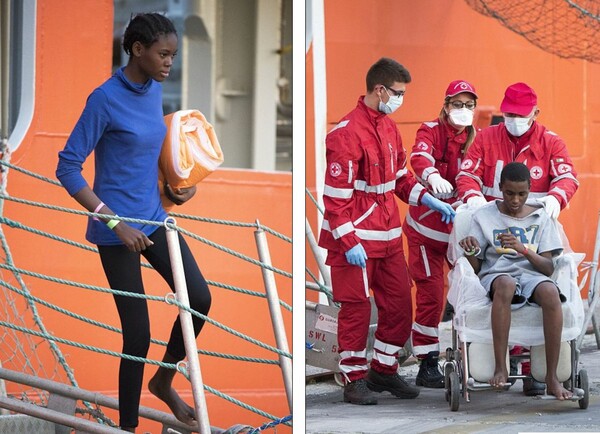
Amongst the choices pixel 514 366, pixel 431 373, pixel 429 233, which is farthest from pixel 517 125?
pixel 431 373

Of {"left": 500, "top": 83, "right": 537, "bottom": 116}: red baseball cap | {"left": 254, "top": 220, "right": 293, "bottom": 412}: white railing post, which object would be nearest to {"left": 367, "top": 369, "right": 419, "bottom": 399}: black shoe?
{"left": 254, "top": 220, "right": 293, "bottom": 412}: white railing post

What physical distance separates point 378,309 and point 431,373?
1.08 feet

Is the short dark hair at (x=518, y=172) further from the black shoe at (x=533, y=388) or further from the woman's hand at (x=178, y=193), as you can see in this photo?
the woman's hand at (x=178, y=193)

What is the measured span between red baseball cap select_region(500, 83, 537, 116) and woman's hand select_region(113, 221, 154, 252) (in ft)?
4.40

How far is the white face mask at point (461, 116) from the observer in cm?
441

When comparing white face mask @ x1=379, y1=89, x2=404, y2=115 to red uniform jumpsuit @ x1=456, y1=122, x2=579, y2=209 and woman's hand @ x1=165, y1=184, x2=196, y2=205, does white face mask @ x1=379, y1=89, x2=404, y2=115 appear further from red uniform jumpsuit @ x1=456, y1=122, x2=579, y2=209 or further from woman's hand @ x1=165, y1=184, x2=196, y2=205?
woman's hand @ x1=165, y1=184, x2=196, y2=205

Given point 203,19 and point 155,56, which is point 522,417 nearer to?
point 155,56

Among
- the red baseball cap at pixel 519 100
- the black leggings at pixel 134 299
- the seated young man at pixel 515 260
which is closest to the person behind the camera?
the black leggings at pixel 134 299

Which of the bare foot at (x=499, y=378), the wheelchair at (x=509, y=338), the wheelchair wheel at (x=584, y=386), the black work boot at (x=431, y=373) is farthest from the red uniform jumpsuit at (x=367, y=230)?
the wheelchair wheel at (x=584, y=386)

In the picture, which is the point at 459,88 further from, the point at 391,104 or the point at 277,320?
the point at 277,320

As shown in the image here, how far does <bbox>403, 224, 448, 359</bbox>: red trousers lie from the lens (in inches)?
177

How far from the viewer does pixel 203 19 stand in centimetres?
518

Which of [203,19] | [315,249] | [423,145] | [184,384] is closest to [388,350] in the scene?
[315,249]

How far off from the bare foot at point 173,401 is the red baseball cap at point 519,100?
152 centimetres
